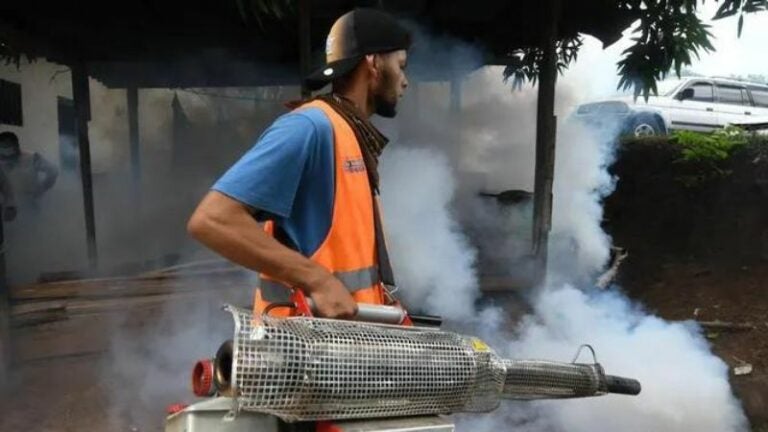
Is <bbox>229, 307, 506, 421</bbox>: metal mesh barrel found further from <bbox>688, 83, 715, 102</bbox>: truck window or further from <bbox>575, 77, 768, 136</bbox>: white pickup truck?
<bbox>688, 83, 715, 102</bbox>: truck window

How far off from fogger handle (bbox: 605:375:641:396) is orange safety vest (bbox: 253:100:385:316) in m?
0.90

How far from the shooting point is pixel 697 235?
23.0 feet

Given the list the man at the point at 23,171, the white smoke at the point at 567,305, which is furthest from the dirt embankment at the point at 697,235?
the man at the point at 23,171

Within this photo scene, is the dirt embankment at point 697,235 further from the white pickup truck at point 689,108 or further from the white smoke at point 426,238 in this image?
the white pickup truck at point 689,108

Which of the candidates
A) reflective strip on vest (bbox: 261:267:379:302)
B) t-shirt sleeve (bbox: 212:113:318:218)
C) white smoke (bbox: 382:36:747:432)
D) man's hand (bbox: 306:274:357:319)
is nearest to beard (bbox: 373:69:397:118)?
t-shirt sleeve (bbox: 212:113:318:218)

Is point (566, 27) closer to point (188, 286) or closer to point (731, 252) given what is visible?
point (731, 252)

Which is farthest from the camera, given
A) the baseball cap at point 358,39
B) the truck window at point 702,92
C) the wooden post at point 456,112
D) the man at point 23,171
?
the truck window at point 702,92

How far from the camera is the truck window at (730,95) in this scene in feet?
44.5

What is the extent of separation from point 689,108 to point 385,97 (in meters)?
12.5

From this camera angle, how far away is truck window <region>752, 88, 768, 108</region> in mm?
14078

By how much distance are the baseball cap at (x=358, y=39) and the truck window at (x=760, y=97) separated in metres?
14.3

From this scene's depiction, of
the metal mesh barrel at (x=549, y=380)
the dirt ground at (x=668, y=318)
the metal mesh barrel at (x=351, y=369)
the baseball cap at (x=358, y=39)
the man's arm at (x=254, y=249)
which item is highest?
the baseball cap at (x=358, y=39)

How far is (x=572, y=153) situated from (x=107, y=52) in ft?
15.9

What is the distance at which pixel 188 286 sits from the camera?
558 cm
